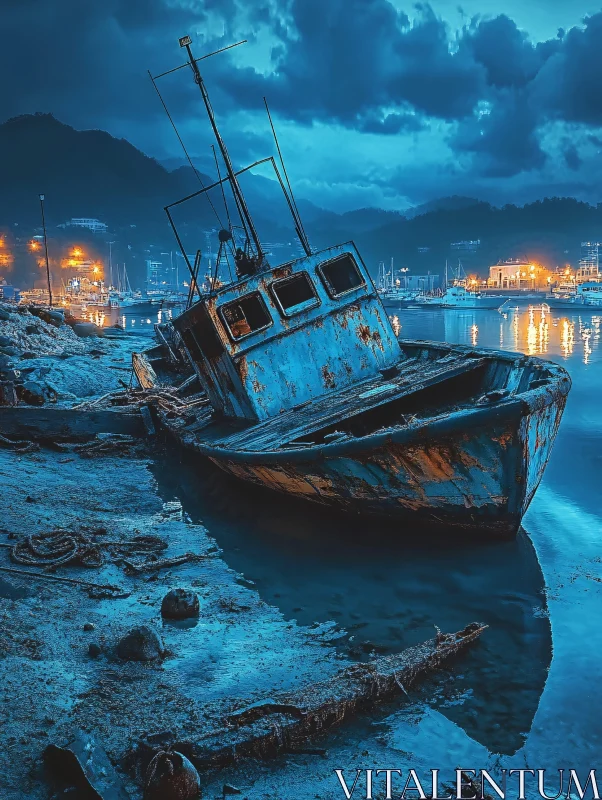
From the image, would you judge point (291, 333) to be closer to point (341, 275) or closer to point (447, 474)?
point (341, 275)

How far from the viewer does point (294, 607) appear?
21.7 ft

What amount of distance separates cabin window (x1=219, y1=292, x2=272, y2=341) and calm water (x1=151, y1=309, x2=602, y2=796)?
2.82 meters

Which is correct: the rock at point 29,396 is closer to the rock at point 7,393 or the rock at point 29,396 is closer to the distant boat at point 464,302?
the rock at point 7,393

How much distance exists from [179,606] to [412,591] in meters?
2.58

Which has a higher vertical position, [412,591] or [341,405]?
[341,405]

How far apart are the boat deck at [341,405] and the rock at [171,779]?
5114 millimetres

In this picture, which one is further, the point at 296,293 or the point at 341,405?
the point at 296,293

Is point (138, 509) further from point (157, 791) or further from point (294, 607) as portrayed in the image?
point (157, 791)

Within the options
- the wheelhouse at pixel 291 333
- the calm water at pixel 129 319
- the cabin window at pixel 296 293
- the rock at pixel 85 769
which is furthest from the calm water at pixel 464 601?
the calm water at pixel 129 319

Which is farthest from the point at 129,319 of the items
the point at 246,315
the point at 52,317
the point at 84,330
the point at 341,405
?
the point at 341,405

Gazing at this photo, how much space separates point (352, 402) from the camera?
32.3 feet

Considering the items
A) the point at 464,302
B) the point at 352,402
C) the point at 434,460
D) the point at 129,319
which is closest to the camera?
the point at 434,460

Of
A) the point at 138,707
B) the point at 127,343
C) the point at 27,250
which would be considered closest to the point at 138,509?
the point at 138,707

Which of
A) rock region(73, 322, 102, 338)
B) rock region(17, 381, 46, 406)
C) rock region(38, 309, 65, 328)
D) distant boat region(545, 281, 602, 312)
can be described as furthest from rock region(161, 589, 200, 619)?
distant boat region(545, 281, 602, 312)
